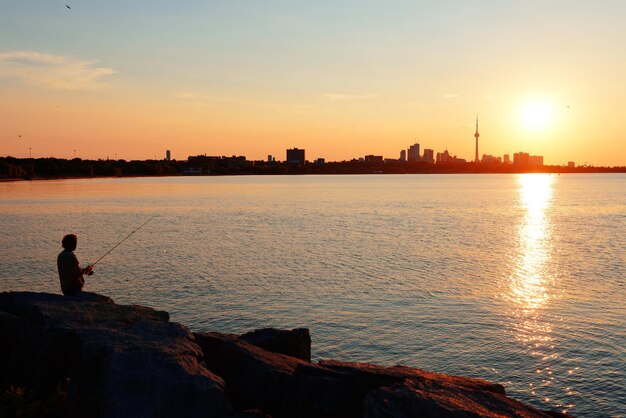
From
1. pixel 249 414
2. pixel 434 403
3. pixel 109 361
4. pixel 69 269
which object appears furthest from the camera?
pixel 69 269

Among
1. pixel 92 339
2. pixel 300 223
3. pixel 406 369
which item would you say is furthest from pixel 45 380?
pixel 300 223

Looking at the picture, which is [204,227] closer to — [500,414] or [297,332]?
[297,332]

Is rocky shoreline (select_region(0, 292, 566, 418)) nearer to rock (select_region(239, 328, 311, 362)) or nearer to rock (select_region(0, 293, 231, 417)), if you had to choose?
rock (select_region(0, 293, 231, 417))

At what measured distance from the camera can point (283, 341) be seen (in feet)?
37.6

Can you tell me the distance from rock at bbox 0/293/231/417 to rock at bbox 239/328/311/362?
6.35 feet

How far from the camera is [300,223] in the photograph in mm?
50500

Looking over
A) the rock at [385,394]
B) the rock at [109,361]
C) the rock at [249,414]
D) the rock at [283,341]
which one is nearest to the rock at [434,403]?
the rock at [385,394]

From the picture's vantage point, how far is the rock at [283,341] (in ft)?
37.2

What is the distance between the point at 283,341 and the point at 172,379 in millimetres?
4017

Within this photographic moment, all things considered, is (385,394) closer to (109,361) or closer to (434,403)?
(434,403)

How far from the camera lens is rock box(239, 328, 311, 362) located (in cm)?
1134

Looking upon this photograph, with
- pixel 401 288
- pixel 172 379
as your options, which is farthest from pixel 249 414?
pixel 401 288

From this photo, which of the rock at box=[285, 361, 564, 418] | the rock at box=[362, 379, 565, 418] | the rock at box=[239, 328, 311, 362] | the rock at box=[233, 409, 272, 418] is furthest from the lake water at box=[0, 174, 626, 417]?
the rock at box=[233, 409, 272, 418]

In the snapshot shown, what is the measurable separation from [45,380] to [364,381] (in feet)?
15.4
